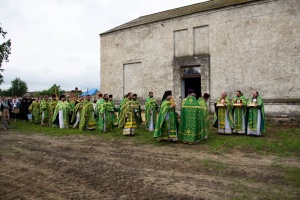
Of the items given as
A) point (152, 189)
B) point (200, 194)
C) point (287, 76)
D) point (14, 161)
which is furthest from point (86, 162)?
point (287, 76)

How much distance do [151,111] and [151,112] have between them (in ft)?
0.17

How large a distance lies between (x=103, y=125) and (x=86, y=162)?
6174 millimetres

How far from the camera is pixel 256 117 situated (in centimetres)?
1149

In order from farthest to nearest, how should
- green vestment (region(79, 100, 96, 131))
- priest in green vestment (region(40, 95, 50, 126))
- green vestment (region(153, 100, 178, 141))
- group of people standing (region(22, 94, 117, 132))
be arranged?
priest in green vestment (region(40, 95, 50, 126)), green vestment (region(79, 100, 96, 131)), group of people standing (region(22, 94, 117, 132)), green vestment (region(153, 100, 178, 141))

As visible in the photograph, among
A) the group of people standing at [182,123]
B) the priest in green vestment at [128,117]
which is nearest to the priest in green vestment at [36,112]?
the priest in green vestment at [128,117]

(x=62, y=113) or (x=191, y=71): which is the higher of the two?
(x=191, y=71)

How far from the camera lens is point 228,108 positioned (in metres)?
12.0

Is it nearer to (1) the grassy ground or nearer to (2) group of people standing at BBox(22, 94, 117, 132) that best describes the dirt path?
(1) the grassy ground

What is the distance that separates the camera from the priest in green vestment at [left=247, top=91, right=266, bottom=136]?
11.4 m

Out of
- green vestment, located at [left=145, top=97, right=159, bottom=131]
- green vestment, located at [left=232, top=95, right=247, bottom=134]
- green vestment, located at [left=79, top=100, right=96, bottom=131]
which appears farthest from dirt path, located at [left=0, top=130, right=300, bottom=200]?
green vestment, located at [left=79, top=100, right=96, bottom=131]

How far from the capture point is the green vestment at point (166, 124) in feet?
33.4

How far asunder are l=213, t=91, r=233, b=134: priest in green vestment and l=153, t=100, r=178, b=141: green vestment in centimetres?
286

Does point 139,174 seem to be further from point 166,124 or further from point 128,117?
point 128,117

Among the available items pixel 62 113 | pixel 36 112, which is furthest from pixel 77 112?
pixel 36 112
